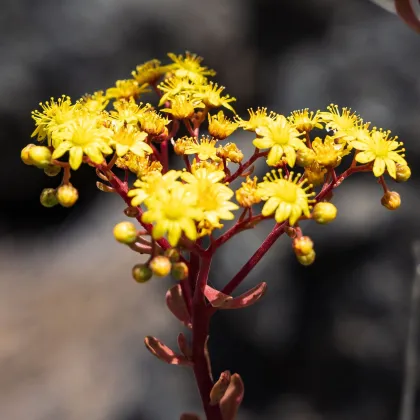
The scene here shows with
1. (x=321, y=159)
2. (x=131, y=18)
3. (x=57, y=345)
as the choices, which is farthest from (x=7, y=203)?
(x=321, y=159)

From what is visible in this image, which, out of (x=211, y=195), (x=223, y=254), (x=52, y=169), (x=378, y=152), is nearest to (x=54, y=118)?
(x=52, y=169)

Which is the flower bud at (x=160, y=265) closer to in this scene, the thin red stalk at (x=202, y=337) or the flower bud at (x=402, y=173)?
the thin red stalk at (x=202, y=337)

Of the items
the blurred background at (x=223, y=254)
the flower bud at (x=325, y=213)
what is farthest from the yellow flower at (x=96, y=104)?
the blurred background at (x=223, y=254)

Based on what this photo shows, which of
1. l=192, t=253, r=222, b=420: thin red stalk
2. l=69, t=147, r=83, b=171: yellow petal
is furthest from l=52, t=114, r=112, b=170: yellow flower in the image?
l=192, t=253, r=222, b=420: thin red stalk

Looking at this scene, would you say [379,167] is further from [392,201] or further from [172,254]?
[172,254]

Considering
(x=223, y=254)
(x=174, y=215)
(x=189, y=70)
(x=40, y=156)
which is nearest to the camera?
(x=174, y=215)

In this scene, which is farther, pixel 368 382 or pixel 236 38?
pixel 236 38

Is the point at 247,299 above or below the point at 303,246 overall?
below

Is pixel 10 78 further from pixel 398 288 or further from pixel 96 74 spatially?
pixel 398 288
